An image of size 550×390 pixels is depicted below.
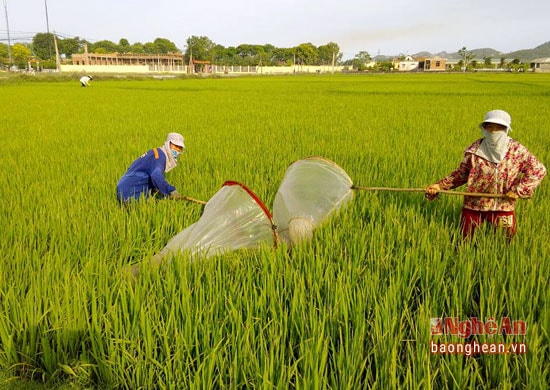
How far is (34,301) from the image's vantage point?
1.67 m

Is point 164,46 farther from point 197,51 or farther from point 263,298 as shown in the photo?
point 263,298

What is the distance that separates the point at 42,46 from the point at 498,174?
110 metres

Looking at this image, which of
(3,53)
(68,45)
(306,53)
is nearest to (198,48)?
(306,53)

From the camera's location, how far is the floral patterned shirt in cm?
208

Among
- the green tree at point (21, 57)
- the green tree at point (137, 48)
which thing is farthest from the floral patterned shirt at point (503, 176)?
the green tree at point (137, 48)

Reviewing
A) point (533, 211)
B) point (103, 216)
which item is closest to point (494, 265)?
point (533, 211)

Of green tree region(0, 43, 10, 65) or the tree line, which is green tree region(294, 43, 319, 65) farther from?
green tree region(0, 43, 10, 65)

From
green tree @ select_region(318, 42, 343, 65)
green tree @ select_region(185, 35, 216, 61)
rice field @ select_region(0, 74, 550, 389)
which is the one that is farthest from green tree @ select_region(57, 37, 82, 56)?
rice field @ select_region(0, 74, 550, 389)

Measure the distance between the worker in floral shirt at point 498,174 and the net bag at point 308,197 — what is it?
60 centimetres

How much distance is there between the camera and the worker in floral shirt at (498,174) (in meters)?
2.08

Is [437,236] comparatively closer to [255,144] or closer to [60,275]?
[60,275]

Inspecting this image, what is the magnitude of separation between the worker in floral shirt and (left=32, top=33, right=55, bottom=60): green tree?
335 feet

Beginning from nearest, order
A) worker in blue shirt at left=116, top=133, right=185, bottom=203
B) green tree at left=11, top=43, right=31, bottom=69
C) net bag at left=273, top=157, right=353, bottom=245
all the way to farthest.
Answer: net bag at left=273, top=157, right=353, bottom=245, worker in blue shirt at left=116, top=133, right=185, bottom=203, green tree at left=11, top=43, right=31, bottom=69

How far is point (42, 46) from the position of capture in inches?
3568
